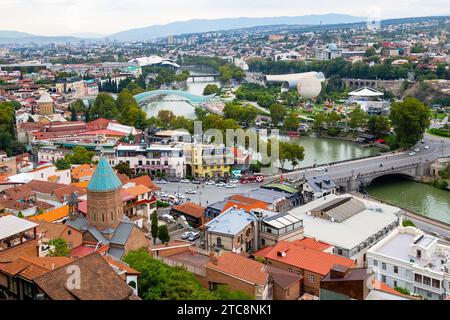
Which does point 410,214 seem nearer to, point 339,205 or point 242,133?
point 339,205

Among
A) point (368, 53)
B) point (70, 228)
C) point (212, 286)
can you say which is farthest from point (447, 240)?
point (368, 53)

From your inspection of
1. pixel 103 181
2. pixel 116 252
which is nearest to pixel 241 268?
pixel 116 252

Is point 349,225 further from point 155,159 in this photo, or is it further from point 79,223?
point 155,159

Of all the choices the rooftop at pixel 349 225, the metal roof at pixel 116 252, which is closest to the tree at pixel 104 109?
the rooftop at pixel 349 225

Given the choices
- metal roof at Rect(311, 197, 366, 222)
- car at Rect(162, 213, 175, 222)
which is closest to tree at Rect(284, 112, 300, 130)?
metal roof at Rect(311, 197, 366, 222)

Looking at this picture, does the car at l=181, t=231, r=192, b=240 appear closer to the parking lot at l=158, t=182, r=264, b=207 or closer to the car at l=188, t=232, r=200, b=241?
the car at l=188, t=232, r=200, b=241
